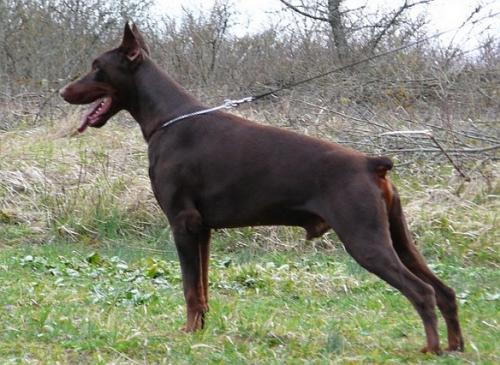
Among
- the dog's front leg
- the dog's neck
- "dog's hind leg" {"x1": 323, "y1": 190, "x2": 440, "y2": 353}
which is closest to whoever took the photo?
"dog's hind leg" {"x1": 323, "y1": 190, "x2": 440, "y2": 353}

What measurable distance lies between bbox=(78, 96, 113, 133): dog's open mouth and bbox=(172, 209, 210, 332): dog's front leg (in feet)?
3.12

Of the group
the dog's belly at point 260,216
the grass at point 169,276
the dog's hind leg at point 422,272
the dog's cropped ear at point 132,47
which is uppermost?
the dog's cropped ear at point 132,47

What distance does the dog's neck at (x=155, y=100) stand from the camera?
568 cm

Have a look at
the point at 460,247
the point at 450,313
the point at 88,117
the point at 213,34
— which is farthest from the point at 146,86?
the point at 213,34

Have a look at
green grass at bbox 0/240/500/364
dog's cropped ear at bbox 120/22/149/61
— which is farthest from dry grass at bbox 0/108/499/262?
dog's cropped ear at bbox 120/22/149/61

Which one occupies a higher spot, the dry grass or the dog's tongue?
the dog's tongue

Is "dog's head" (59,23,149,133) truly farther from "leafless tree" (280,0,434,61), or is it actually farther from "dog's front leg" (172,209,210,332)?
"leafless tree" (280,0,434,61)

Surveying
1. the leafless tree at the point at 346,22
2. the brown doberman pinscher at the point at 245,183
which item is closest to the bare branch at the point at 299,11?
the leafless tree at the point at 346,22

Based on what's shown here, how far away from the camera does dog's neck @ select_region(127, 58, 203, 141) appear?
568cm

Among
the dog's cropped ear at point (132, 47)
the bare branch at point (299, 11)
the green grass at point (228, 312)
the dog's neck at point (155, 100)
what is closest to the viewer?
the green grass at point (228, 312)

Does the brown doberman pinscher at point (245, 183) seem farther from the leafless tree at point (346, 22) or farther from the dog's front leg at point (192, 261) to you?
the leafless tree at point (346, 22)

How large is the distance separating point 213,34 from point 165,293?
497 inches

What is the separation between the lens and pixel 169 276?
759 cm

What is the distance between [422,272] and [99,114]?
229 centimetres
